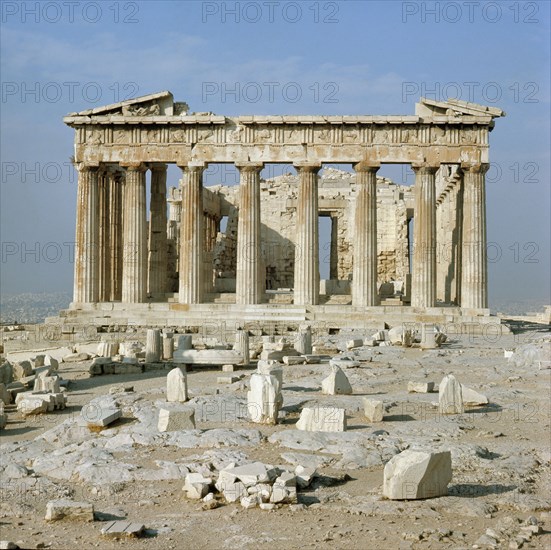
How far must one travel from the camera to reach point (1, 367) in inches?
772

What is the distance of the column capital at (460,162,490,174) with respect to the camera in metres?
32.8

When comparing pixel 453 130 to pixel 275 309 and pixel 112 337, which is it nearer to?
pixel 275 309

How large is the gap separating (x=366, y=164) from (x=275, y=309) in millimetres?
6806

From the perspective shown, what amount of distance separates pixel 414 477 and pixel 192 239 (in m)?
25.5

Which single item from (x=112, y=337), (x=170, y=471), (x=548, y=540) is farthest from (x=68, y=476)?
(x=112, y=337)

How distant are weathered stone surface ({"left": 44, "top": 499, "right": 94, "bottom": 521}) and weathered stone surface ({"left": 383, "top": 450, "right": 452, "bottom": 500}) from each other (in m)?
3.26

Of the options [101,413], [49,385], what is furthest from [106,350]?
[101,413]

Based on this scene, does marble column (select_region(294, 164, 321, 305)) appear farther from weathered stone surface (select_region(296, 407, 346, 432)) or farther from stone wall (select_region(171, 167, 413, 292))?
weathered stone surface (select_region(296, 407, 346, 432))

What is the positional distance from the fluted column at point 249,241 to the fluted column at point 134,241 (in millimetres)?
3994

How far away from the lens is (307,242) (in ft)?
109

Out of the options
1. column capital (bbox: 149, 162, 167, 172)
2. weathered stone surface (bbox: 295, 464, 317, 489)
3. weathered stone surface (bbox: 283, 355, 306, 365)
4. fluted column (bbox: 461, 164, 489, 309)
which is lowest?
weathered stone surface (bbox: 295, 464, 317, 489)

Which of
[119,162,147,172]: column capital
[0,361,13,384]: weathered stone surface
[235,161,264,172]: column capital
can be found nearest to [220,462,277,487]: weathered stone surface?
[0,361,13,384]: weathered stone surface

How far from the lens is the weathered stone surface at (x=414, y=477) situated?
924 cm

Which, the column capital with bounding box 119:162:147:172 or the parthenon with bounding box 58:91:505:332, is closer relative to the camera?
the parthenon with bounding box 58:91:505:332
